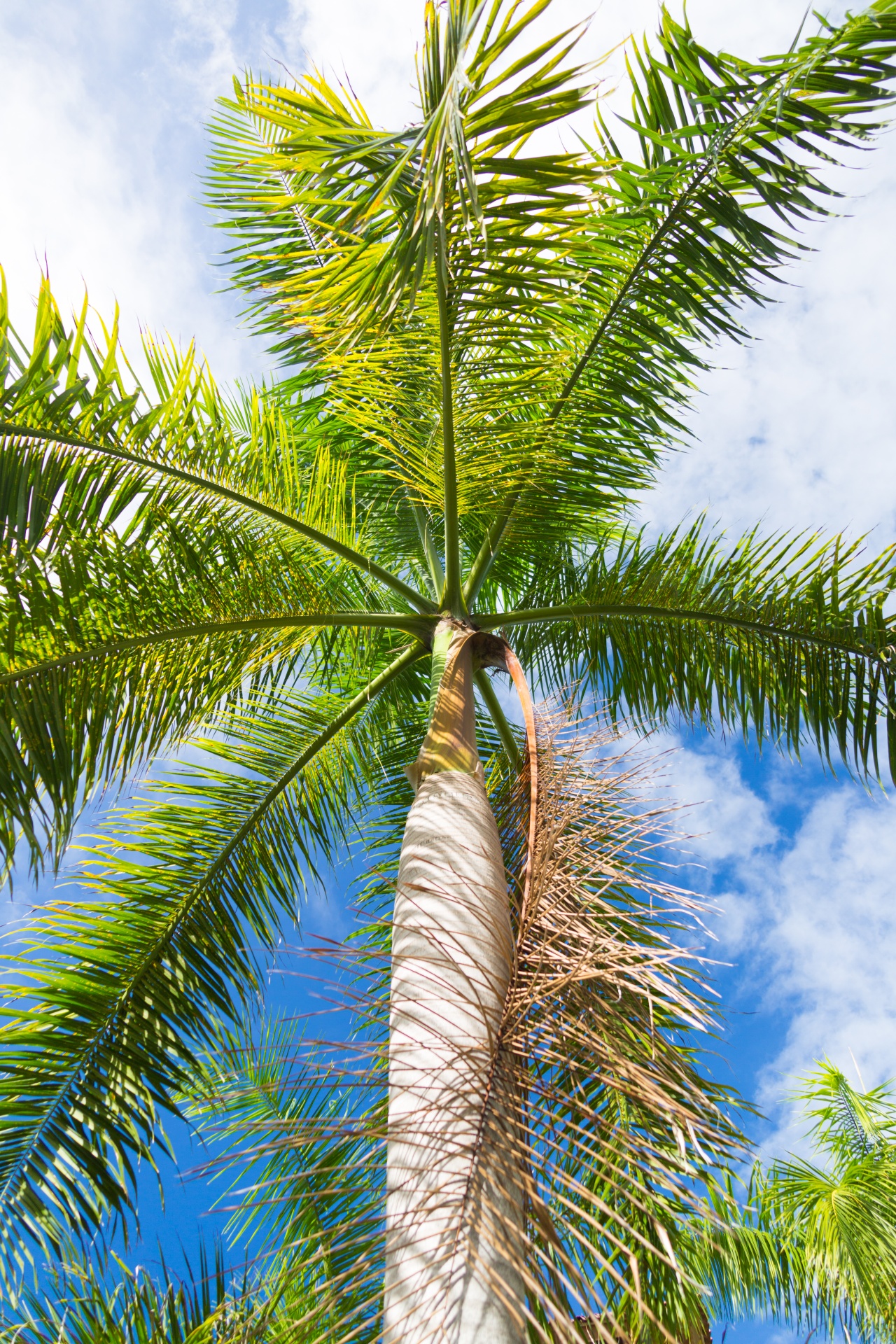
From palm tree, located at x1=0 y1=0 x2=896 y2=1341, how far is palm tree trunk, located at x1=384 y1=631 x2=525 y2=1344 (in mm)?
11

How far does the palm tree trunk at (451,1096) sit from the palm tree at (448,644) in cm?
1

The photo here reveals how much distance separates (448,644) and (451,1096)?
229cm

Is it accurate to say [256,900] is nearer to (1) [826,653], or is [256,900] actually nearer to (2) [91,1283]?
(2) [91,1283]

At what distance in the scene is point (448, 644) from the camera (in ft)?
13.4

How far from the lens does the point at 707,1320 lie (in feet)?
13.9

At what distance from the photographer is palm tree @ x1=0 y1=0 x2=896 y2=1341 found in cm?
224

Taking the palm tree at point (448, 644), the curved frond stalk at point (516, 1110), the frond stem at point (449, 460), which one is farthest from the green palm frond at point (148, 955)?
the curved frond stalk at point (516, 1110)

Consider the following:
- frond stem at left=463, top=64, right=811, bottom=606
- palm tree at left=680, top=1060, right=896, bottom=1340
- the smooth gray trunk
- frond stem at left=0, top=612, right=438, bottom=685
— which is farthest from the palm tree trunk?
palm tree at left=680, top=1060, right=896, bottom=1340

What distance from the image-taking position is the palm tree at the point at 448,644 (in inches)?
88.0

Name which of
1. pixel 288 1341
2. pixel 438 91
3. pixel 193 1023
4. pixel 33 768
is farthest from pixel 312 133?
pixel 193 1023

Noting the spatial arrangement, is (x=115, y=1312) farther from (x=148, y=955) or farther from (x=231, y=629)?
(x=231, y=629)

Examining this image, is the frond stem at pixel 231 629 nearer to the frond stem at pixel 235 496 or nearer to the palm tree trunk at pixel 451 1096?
the frond stem at pixel 235 496

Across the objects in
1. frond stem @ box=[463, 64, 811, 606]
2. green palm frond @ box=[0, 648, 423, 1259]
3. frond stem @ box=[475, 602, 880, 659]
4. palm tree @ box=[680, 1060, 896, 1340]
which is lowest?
palm tree @ box=[680, 1060, 896, 1340]

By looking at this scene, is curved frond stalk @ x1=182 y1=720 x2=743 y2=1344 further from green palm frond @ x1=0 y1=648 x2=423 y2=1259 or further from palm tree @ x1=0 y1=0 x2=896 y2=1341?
green palm frond @ x1=0 y1=648 x2=423 y2=1259
